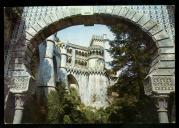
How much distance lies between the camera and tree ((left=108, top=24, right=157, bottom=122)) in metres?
13.4

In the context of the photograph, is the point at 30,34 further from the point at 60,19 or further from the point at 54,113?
the point at 54,113

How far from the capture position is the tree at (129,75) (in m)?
13.4

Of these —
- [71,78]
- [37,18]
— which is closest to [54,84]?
[71,78]

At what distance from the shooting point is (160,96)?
24.4ft

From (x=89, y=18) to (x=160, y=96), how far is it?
283 centimetres

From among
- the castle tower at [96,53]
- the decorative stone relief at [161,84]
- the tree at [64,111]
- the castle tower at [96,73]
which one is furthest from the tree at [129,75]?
the castle tower at [96,53]

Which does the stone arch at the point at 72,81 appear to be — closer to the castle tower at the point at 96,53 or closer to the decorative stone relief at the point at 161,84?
the castle tower at the point at 96,53

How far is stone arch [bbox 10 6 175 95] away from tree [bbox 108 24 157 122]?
4.41 m

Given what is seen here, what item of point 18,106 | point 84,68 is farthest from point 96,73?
point 18,106

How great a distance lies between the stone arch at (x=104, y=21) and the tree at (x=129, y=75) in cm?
441

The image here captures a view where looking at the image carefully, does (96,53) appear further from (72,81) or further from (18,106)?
(18,106)

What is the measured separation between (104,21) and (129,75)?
6.37 meters

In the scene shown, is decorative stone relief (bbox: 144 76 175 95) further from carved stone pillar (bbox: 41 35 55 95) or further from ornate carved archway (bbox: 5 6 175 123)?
carved stone pillar (bbox: 41 35 55 95)

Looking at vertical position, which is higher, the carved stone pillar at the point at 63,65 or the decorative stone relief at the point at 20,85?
the carved stone pillar at the point at 63,65
